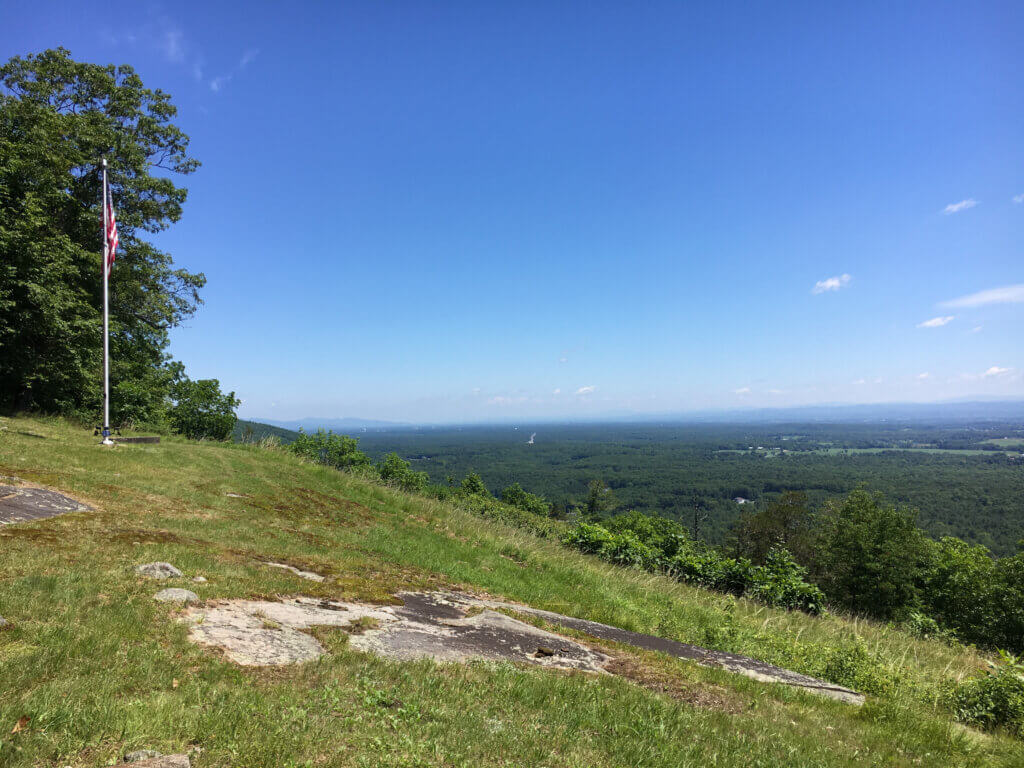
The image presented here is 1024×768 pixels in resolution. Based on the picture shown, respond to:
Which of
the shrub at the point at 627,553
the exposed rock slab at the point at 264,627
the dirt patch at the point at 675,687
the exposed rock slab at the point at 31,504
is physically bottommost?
the shrub at the point at 627,553

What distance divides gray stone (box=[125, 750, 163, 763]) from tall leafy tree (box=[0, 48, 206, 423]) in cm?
2391

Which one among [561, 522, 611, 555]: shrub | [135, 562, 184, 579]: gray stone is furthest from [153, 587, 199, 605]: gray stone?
[561, 522, 611, 555]: shrub

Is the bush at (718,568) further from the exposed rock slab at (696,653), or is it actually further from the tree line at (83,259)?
the tree line at (83,259)

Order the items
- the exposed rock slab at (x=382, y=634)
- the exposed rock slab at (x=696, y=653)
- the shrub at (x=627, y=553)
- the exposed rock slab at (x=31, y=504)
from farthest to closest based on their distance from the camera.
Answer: the shrub at (x=627, y=553) → the exposed rock slab at (x=31, y=504) → the exposed rock slab at (x=696, y=653) → the exposed rock slab at (x=382, y=634)

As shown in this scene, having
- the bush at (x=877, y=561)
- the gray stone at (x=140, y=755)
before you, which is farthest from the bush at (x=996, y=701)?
the bush at (x=877, y=561)

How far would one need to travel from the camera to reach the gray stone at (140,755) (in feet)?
9.29

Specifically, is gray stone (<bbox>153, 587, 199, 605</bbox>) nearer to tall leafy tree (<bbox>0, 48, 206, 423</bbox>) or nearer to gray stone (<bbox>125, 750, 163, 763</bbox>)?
gray stone (<bbox>125, 750, 163, 763</bbox>)

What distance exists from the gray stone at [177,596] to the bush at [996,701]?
10838 mm

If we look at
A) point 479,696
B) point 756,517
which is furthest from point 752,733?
point 756,517

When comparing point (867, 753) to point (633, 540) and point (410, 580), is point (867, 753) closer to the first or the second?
point (410, 580)

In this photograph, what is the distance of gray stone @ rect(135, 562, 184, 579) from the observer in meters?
6.06

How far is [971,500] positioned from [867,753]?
7490 inches

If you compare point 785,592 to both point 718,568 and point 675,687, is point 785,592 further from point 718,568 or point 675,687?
point 675,687

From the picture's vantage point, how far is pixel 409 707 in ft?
13.6
